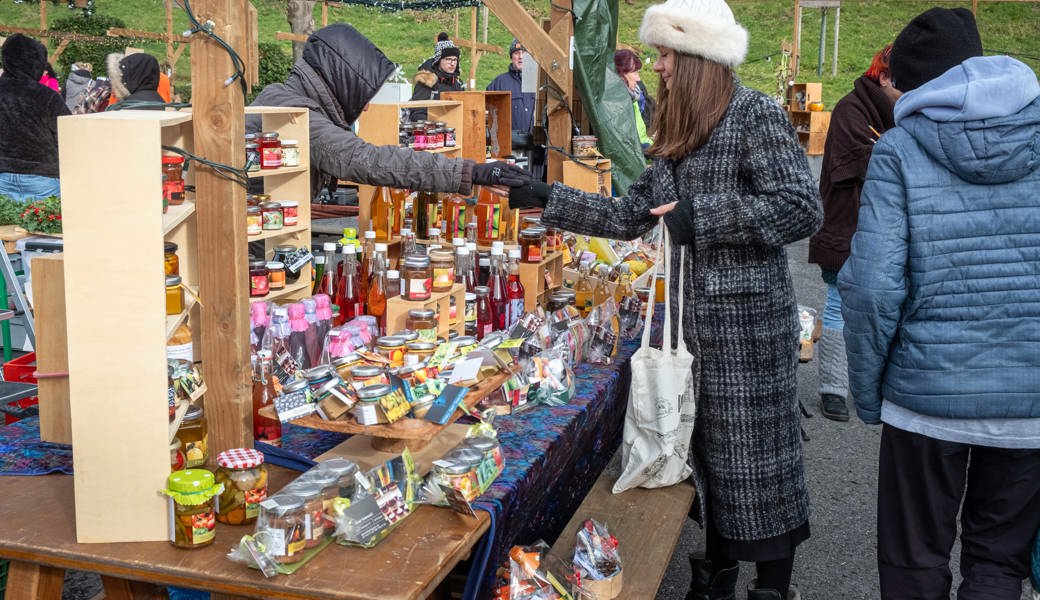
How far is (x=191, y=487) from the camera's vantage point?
2029 mm

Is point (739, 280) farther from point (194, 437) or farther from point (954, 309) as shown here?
point (194, 437)

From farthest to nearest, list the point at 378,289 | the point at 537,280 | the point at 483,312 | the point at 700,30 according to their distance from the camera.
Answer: the point at 537,280 → the point at 483,312 → the point at 378,289 → the point at 700,30

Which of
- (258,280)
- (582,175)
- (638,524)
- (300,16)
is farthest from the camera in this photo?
(300,16)

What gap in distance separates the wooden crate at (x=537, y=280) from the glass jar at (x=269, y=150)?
1091 millimetres

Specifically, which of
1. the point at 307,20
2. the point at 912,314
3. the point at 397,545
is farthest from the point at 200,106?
the point at 307,20

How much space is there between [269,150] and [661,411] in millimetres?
1659

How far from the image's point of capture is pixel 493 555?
2.41 m

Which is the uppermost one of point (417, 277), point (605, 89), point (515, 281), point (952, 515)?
point (605, 89)

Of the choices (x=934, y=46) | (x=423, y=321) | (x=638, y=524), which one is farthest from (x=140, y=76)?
(x=934, y=46)

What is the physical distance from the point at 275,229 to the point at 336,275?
1.21 feet

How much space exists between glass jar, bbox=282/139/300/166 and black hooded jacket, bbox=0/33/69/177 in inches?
153

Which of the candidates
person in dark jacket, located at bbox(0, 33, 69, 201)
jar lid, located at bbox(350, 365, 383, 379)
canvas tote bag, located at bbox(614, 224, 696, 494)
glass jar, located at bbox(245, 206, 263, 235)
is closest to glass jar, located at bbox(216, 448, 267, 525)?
jar lid, located at bbox(350, 365, 383, 379)

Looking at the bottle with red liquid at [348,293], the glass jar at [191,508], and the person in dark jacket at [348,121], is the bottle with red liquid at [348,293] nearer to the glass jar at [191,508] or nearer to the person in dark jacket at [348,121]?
the person in dark jacket at [348,121]

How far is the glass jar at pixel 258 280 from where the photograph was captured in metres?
3.13
